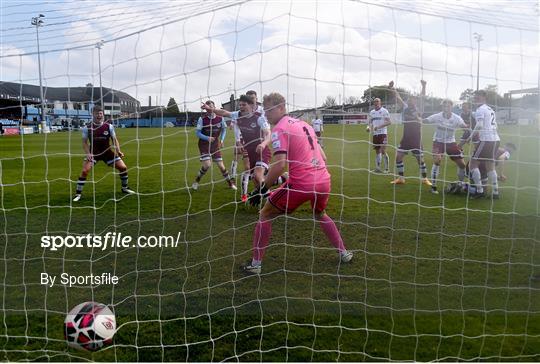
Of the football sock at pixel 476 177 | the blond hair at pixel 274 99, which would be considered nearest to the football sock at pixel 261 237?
the blond hair at pixel 274 99

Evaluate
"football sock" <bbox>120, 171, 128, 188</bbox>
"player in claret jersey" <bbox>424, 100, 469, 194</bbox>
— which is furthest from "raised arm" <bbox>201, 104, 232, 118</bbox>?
"player in claret jersey" <bbox>424, 100, 469, 194</bbox>

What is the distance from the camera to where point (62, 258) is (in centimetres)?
526

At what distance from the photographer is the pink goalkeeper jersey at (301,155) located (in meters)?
4.27

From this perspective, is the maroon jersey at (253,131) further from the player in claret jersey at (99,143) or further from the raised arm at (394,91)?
the player in claret jersey at (99,143)

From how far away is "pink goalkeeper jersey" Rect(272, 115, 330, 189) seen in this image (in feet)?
14.0

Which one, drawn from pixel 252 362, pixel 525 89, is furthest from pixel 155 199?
pixel 525 89

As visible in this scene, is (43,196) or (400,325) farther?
(43,196)

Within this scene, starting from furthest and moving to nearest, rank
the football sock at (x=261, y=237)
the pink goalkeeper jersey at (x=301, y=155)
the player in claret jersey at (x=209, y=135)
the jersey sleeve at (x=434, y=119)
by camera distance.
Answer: the player in claret jersey at (x=209, y=135) → the jersey sleeve at (x=434, y=119) → the football sock at (x=261, y=237) → the pink goalkeeper jersey at (x=301, y=155)

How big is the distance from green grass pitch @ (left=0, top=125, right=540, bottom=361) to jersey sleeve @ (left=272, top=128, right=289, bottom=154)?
1.12 metres

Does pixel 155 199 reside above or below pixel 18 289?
above

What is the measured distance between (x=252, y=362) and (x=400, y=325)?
A: 4.15 ft

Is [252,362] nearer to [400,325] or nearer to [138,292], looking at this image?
[400,325]

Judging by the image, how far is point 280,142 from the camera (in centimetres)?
414

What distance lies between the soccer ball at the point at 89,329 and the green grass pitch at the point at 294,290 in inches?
3.3
